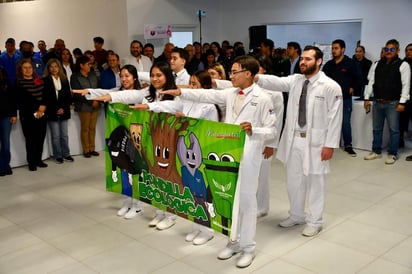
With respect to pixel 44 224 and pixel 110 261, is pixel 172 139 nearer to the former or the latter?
pixel 110 261

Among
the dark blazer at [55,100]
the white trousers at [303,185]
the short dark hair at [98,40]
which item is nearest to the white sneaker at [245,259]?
the white trousers at [303,185]

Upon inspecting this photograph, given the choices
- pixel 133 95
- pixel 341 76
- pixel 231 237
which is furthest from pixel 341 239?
pixel 341 76

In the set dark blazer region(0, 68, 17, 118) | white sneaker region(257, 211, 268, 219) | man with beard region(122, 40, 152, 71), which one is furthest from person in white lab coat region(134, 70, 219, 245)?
man with beard region(122, 40, 152, 71)

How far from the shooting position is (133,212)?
484 centimetres

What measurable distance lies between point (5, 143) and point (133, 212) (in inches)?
106

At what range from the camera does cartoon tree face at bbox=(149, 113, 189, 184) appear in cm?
403

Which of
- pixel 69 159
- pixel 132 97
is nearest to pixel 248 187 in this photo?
pixel 132 97

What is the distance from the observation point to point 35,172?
21.6 feet

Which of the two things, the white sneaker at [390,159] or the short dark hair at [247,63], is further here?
the white sneaker at [390,159]

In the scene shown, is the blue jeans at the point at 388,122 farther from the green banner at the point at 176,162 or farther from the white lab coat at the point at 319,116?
the green banner at the point at 176,162

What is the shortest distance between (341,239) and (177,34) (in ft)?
26.3

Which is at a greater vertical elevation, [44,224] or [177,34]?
[177,34]

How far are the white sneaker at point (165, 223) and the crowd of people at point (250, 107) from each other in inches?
0.4

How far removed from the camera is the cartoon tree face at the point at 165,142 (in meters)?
4.03
